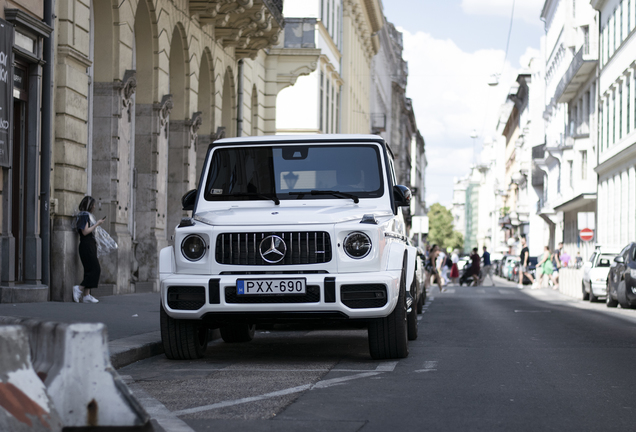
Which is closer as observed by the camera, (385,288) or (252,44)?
(385,288)

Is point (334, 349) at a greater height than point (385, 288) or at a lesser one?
lesser

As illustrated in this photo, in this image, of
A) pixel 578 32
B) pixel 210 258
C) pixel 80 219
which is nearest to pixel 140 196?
pixel 80 219

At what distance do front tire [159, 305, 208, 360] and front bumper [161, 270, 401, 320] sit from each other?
0.40 m

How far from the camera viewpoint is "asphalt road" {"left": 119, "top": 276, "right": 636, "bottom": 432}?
6.16 m

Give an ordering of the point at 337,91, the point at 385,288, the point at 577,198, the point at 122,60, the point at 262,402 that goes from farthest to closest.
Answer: the point at 577,198
the point at 337,91
the point at 122,60
the point at 385,288
the point at 262,402

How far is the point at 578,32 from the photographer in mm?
59031

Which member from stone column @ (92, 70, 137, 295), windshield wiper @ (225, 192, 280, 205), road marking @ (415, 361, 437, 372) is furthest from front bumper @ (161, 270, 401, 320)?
stone column @ (92, 70, 137, 295)

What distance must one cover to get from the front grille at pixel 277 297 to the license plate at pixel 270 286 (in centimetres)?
4

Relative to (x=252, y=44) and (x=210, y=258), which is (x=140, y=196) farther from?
(x=210, y=258)

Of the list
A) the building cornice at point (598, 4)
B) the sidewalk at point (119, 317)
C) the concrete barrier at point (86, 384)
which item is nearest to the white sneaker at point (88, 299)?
the sidewalk at point (119, 317)

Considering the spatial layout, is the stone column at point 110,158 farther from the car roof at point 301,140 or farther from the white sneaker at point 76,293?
the car roof at point 301,140

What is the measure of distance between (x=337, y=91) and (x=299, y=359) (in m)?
36.3

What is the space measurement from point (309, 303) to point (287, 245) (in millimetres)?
548

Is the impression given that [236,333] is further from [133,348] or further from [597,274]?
[597,274]
